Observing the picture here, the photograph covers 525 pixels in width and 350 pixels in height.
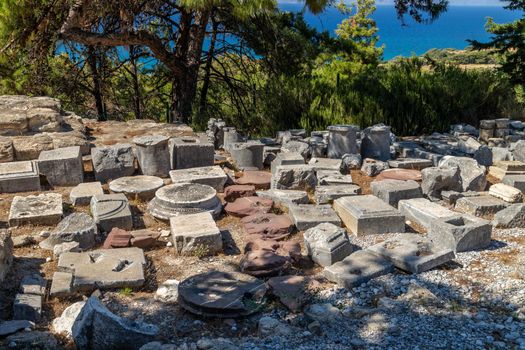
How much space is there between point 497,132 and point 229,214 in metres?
5.86

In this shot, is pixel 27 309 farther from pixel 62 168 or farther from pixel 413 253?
pixel 413 253

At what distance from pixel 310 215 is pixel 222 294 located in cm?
212

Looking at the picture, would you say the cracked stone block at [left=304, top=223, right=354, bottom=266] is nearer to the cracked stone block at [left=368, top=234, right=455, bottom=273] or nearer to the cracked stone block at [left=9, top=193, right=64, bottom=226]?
the cracked stone block at [left=368, top=234, right=455, bottom=273]

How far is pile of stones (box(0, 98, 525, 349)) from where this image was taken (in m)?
4.86

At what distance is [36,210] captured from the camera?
6.53 m

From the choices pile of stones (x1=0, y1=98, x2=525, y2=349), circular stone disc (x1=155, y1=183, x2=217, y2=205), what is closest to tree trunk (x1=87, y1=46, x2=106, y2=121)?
pile of stones (x1=0, y1=98, x2=525, y2=349)

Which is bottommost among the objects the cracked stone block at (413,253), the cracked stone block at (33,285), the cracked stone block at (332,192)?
the cracked stone block at (33,285)

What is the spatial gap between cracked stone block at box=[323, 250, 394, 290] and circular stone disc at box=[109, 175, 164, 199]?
2977 mm

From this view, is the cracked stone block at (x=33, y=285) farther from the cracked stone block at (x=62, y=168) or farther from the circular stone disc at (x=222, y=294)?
the cracked stone block at (x=62, y=168)

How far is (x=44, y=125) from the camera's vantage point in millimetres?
9078

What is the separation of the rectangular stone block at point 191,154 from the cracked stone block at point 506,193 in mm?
4002

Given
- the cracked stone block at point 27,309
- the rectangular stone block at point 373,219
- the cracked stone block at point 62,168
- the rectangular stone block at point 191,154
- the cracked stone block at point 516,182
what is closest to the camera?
the cracked stone block at point 27,309

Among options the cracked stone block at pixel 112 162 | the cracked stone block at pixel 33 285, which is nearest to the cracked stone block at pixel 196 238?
the cracked stone block at pixel 33 285

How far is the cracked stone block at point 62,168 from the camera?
24.7ft
